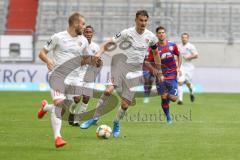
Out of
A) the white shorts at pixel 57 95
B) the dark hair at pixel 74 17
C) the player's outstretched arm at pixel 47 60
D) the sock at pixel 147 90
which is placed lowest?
the sock at pixel 147 90

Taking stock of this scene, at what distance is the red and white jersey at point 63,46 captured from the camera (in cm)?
1334

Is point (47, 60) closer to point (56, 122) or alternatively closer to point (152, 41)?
point (56, 122)

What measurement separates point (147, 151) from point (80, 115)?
5783 mm

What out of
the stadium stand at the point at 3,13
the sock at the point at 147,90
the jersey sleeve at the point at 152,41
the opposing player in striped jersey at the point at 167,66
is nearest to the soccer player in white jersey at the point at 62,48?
the jersey sleeve at the point at 152,41

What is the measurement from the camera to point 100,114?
19.3 metres

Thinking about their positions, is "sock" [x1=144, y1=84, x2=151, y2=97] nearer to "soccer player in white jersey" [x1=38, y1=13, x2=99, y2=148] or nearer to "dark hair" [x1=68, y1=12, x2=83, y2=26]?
"soccer player in white jersey" [x1=38, y1=13, x2=99, y2=148]

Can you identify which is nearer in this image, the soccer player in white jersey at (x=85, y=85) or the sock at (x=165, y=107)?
the soccer player in white jersey at (x=85, y=85)

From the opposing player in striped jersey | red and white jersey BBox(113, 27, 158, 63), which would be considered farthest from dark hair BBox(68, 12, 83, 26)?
the opposing player in striped jersey

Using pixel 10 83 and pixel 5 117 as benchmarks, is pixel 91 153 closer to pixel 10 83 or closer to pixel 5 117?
pixel 5 117

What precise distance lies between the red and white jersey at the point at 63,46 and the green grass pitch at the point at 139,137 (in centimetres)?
162

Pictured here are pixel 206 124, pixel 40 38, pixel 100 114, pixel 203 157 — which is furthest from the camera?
pixel 40 38

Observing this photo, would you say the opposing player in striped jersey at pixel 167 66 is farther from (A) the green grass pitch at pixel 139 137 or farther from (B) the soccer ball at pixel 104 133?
(B) the soccer ball at pixel 104 133

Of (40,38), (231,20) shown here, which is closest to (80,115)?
(40,38)

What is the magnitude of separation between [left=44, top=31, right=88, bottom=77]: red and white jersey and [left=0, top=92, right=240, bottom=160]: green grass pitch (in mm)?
1617
